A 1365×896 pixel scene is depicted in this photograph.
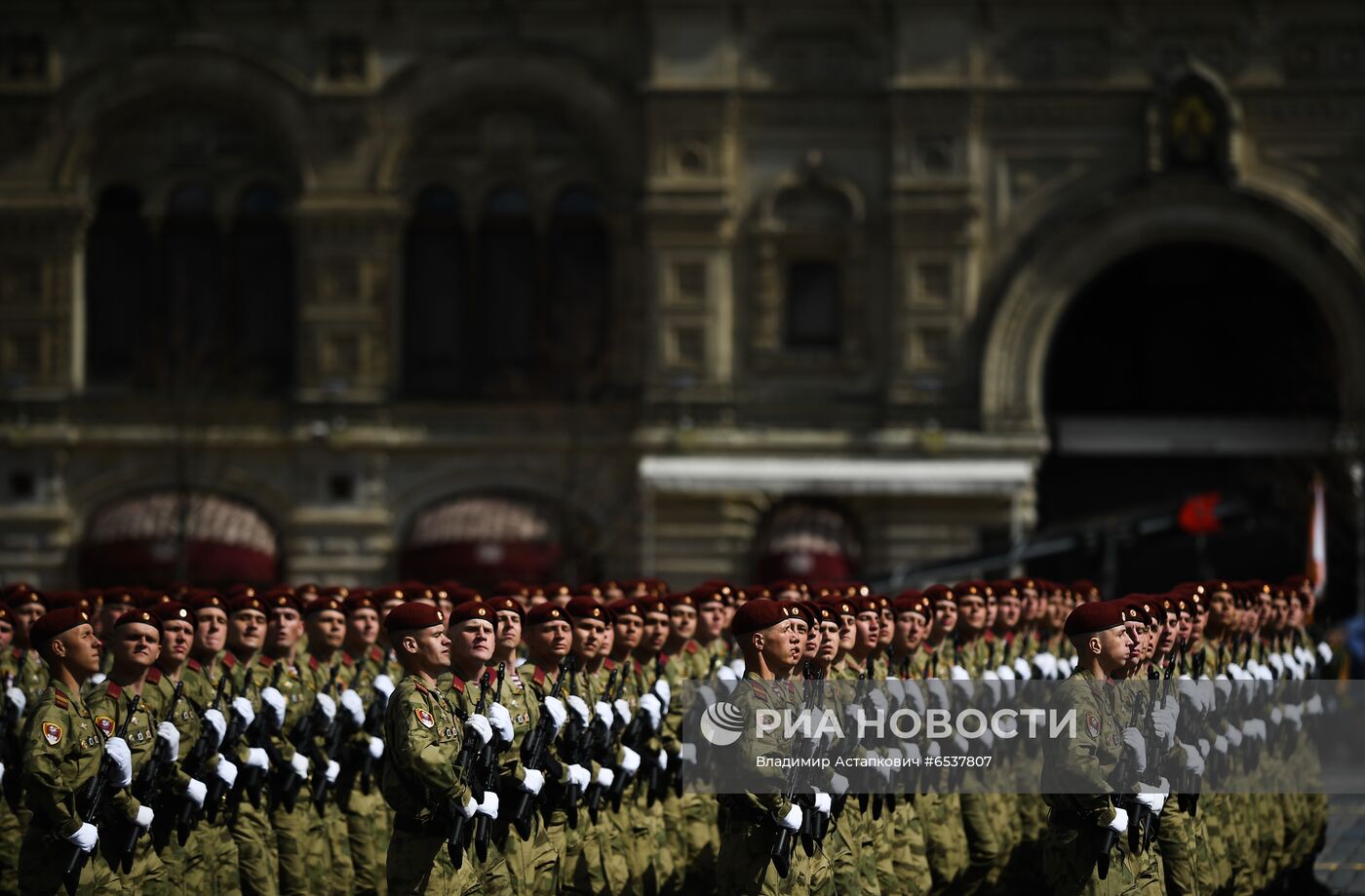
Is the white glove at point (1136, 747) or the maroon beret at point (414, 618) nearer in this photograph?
the white glove at point (1136, 747)

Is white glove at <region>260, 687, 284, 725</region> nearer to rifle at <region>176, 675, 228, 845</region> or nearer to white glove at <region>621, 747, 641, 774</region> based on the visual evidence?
rifle at <region>176, 675, 228, 845</region>

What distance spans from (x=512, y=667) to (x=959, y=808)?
11.0 ft

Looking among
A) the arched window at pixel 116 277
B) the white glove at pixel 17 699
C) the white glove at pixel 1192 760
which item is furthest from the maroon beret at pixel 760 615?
the arched window at pixel 116 277

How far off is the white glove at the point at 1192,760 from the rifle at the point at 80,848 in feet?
18.1

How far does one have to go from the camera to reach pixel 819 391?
1156 inches

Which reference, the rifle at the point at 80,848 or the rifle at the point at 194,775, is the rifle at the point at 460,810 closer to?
the rifle at the point at 80,848

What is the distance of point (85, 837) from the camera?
10.5m

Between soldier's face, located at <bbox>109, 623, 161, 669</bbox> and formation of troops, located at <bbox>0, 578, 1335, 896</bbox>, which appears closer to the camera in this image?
formation of troops, located at <bbox>0, 578, 1335, 896</bbox>

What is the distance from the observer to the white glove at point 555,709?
1139 centimetres

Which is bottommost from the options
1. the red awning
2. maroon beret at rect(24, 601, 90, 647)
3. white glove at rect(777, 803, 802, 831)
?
white glove at rect(777, 803, 802, 831)

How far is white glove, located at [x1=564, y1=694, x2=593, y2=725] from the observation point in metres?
11.6

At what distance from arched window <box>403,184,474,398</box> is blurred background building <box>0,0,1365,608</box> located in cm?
6

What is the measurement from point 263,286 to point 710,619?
18037mm

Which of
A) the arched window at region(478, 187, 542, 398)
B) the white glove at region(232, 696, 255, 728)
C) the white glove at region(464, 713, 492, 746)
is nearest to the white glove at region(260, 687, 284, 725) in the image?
the white glove at region(232, 696, 255, 728)
